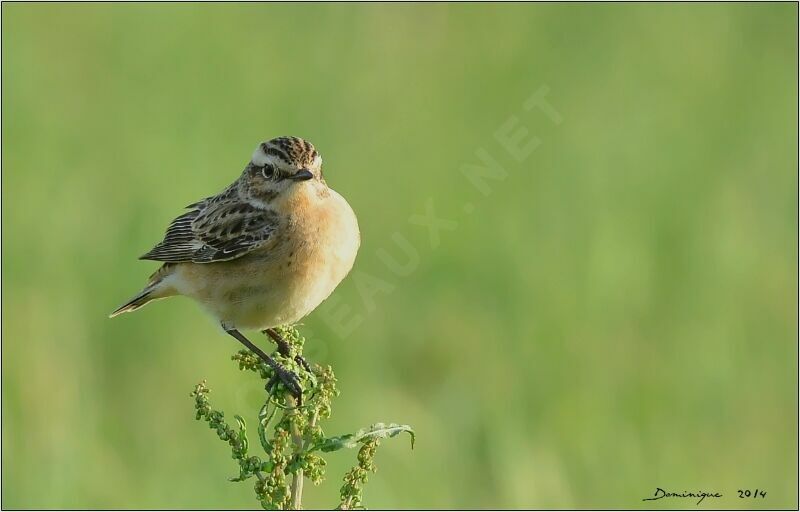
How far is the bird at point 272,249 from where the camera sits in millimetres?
6371

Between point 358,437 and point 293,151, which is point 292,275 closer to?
point 293,151

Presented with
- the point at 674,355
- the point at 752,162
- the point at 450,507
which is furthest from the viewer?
the point at 752,162

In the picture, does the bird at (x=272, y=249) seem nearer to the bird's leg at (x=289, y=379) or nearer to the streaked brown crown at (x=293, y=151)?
the streaked brown crown at (x=293, y=151)

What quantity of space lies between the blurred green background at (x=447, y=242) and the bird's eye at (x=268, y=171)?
1.08 meters

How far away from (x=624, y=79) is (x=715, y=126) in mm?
1275

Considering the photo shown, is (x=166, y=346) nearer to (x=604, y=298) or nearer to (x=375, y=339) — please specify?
(x=375, y=339)

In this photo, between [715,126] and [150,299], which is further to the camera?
[715,126]

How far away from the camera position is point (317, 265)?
636 centimetres

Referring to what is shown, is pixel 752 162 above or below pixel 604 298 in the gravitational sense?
above

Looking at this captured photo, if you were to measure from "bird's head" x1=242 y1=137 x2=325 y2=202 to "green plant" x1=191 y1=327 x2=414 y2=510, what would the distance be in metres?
1.88

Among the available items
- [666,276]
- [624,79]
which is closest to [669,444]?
[666,276]

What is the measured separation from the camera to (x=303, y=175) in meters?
6.32

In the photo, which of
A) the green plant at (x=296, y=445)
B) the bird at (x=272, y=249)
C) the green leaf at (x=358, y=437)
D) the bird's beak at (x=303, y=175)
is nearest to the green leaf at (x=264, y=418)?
the green plant at (x=296, y=445)
